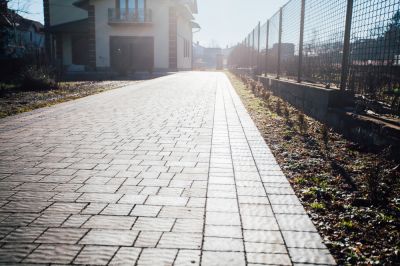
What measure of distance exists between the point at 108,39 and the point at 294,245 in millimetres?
33482

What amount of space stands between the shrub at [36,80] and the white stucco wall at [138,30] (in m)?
19.7

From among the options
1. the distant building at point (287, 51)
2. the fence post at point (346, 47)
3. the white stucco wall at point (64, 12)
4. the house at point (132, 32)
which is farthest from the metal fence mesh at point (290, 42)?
the white stucco wall at point (64, 12)

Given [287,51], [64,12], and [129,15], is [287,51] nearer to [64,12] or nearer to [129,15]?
[129,15]

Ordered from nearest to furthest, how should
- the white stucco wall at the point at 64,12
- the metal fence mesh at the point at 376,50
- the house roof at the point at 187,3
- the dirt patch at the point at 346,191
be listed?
the dirt patch at the point at 346,191 → the metal fence mesh at the point at 376,50 → the house roof at the point at 187,3 → the white stucco wall at the point at 64,12

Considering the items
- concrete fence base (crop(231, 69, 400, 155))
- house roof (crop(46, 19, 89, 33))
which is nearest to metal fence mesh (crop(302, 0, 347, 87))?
concrete fence base (crop(231, 69, 400, 155))

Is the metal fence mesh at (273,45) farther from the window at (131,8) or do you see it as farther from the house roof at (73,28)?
the house roof at (73,28)

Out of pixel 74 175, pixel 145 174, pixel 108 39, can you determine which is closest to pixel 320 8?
pixel 145 174

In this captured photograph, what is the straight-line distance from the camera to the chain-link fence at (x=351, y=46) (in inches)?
198

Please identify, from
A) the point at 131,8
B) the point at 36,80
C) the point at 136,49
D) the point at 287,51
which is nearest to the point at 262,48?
the point at 287,51

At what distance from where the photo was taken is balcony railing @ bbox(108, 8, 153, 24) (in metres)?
32.3

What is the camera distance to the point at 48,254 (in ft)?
7.68

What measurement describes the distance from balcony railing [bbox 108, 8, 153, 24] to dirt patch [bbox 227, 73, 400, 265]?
28.8 metres

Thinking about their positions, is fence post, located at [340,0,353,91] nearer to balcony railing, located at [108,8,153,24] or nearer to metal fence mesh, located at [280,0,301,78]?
metal fence mesh, located at [280,0,301,78]

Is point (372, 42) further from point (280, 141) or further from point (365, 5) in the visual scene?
point (280, 141)
